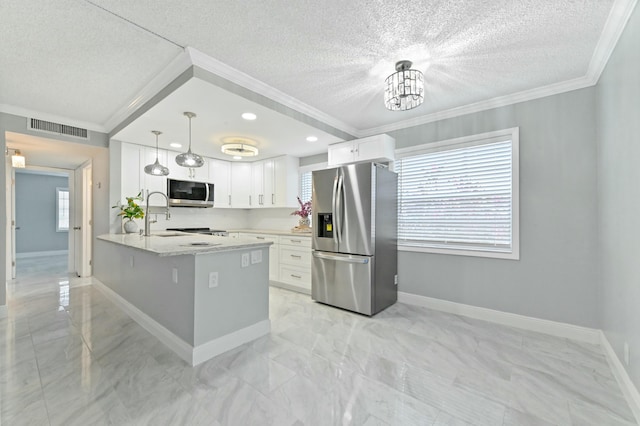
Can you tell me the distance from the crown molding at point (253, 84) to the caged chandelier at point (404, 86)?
1.15m

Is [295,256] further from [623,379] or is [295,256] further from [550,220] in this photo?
[623,379]

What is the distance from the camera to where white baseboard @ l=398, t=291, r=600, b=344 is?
8.66 ft

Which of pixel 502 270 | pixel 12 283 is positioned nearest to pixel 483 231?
pixel 502 270

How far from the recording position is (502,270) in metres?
3.07

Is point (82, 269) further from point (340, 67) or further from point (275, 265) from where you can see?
point (340, 67)

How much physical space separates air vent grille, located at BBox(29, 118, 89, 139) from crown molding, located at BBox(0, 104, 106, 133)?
4 cm

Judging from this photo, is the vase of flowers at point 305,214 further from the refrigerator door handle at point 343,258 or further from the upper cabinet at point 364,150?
the refrigerator door handle at point 343,258

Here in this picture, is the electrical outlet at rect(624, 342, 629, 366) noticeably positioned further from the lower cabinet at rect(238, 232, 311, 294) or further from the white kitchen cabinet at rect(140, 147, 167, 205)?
the white kitchen cabinet at rect(140, 147, 167, 205)

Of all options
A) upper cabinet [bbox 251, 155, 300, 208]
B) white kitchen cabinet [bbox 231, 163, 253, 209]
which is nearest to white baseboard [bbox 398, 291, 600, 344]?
upper cabinet [bbox 251, 155, 300, 208]

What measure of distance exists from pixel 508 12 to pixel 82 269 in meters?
7.06

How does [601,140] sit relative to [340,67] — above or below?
below

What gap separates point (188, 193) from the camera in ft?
15.6

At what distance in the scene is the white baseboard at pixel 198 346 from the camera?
7.37 feet

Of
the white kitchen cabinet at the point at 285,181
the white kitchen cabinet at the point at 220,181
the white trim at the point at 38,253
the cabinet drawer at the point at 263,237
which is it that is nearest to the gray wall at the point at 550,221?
the cabinet drawer at the point at 263,237
